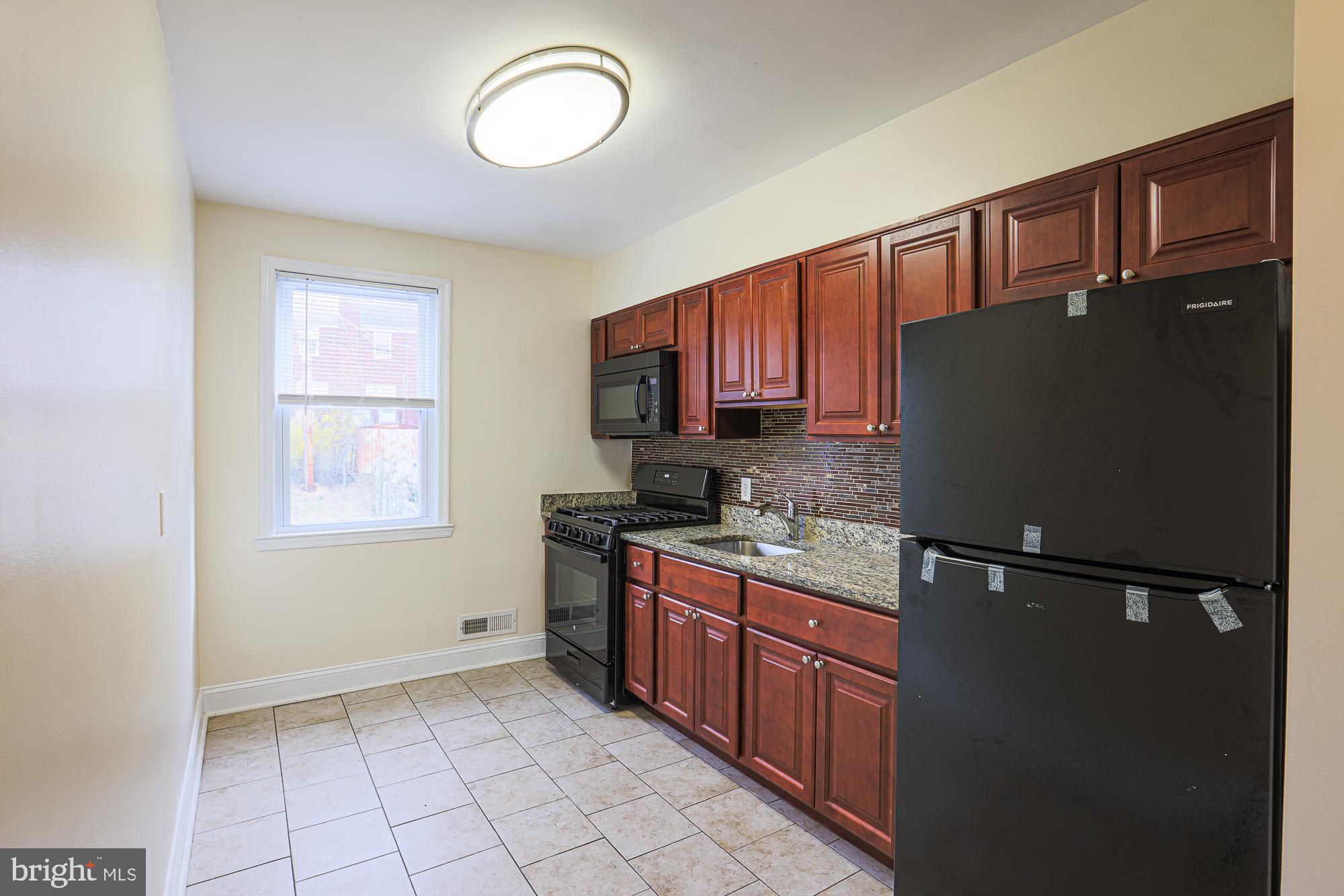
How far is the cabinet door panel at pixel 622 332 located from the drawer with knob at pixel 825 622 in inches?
73.6

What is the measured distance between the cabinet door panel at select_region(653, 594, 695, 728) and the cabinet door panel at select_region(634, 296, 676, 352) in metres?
1.38

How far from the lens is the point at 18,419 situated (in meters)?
0.76

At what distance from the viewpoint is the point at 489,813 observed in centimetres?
252

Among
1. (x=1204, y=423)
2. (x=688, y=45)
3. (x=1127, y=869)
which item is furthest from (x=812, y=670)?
(x=688, y=45)

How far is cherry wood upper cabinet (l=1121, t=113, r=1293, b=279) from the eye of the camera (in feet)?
4.95

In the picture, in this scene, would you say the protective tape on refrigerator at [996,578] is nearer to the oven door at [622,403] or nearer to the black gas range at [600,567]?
the black gas range at [600,567]

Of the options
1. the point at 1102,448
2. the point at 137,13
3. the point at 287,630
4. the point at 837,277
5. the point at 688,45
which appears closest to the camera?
the point at 1102,448

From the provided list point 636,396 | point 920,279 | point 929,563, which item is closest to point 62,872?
point 929,563

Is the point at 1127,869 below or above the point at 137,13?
below

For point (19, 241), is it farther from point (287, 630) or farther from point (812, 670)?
point (287, 630)

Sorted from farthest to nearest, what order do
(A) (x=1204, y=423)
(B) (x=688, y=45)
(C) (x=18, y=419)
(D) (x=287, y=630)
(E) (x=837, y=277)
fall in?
(D) (x=287, y=630)
(E) (x=837, y=277)
(B) (x=688, y=45)
(A) (x=1204, y=423)
(C) (x=18, y=419)

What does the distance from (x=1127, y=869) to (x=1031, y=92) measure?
209cm

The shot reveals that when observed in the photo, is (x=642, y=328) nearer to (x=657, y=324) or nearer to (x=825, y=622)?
(x=657, y=324)

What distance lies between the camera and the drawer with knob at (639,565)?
3254 mm
